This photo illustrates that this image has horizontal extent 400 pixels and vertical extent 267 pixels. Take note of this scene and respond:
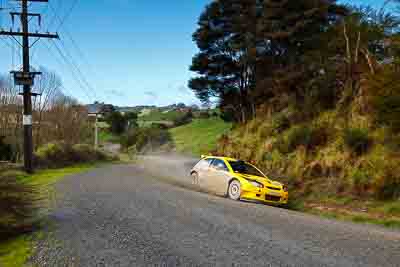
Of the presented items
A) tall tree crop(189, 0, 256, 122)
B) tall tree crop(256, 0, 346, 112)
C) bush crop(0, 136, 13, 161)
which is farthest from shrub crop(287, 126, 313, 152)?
bush crop(0, 136, 13, 161)

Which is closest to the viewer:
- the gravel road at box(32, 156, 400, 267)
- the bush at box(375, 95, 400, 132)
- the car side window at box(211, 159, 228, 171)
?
the gravel road at box(32, 156, 400, 267)

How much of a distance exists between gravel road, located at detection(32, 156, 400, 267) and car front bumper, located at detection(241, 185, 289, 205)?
217 centimetres

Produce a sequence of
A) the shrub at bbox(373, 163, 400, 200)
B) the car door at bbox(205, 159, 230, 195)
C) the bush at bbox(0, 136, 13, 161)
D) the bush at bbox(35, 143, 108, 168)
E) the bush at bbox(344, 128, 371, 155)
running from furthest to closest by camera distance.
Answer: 1. the bush at bbox(0, 136, 13, 161)
2. the bush at bbox(35, 143, 108, 168)
3. the bush at bbox(344, 128, 371, 155)
4. the car door at bbox(205, 159, 230, 195)
5. the shrub at bbox(373, 163, 400, 200)

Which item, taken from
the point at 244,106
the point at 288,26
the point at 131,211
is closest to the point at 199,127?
the point at 244,106

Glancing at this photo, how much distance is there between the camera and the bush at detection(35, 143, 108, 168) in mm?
24281

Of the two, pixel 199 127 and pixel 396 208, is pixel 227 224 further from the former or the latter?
pixel 199 127

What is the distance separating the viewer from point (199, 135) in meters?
57.4

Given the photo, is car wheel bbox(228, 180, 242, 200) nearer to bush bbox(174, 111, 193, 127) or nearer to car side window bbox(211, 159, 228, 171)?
car side window bbox(211, 159, 228, 171)

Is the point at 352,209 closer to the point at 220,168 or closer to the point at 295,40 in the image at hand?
the point at 220,168

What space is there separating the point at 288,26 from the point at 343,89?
19.7 feet

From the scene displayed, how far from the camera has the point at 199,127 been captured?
65125 millimetres

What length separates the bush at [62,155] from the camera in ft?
79.7

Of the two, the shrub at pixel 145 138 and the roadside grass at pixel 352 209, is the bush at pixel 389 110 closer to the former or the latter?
the roadside grass at pixel 352 209

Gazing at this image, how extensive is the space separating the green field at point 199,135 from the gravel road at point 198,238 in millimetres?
34416
